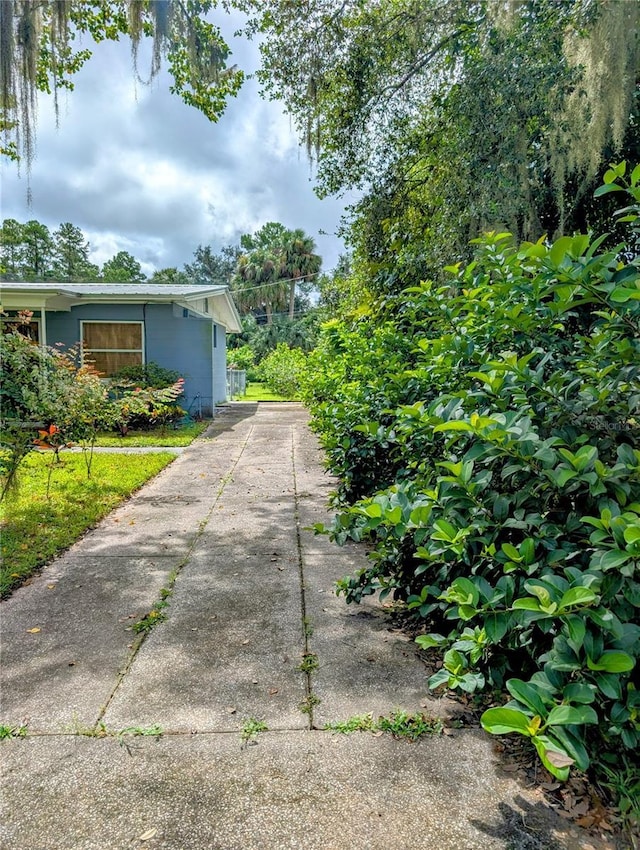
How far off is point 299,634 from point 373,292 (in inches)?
142

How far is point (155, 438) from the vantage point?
31.8 ft

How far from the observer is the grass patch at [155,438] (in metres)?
9.06

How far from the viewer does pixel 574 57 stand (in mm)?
4137

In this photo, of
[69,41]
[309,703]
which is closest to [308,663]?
[309,703]

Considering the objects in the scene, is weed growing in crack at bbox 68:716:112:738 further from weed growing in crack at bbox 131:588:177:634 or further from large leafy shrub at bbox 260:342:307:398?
large leafy shrub at bbox 260:342:307:398

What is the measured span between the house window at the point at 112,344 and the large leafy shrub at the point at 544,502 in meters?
10.5

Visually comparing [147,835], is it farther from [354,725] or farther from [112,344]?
[112,344]

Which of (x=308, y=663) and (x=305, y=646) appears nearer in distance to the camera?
(x=308, y=663)

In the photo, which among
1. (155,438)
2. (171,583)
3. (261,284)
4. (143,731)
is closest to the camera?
(143,731)

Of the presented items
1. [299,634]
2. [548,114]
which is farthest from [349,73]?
[299,634]

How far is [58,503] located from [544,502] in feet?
16.4

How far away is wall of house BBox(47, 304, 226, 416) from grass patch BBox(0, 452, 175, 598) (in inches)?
179

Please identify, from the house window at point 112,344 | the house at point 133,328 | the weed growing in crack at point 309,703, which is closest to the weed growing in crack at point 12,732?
the weed growing in crack at point 309,703

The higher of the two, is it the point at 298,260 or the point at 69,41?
the point at 298,260
